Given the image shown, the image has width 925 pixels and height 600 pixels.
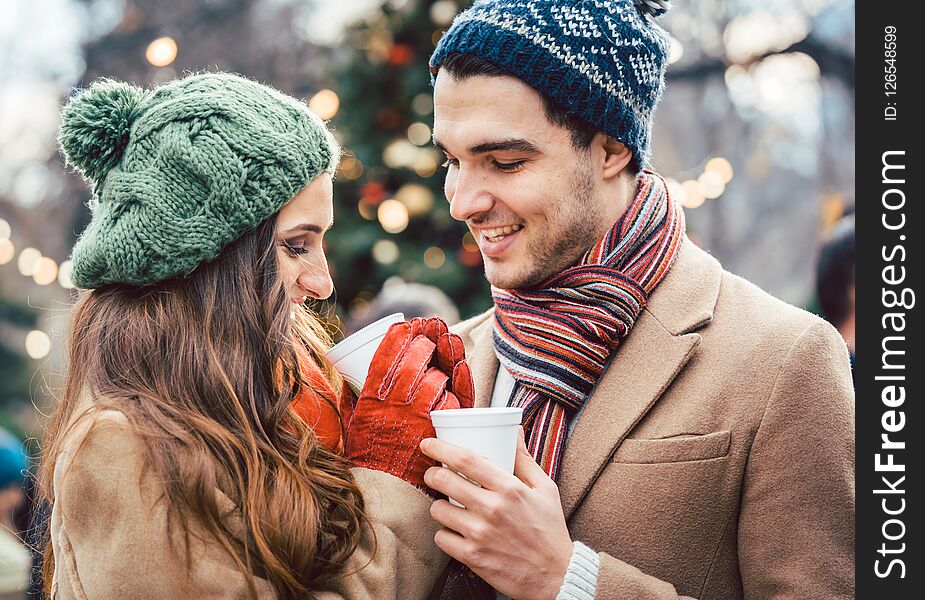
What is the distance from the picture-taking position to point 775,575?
6.33ft

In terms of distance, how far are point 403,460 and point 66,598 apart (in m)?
0.72

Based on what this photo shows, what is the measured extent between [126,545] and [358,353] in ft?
2.04

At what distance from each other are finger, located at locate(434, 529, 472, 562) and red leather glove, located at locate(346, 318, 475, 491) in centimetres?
11

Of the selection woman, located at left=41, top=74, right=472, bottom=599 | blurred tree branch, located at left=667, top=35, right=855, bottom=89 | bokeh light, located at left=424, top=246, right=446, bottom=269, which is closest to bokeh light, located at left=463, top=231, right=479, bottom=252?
bokeh light, located at left=424, top=246, right=446, bottom=269

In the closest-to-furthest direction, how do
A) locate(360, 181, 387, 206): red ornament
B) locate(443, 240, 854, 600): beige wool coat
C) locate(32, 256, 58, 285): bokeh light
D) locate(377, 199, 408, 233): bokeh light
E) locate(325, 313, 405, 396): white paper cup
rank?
locate(443, 240, 854, 600): beige wool coat
locate(325, 313, 405, 396): white paper cup
locate(377, 199, 408, 233): bokeh light
locate(360, 181, 387, 206): red ornament
locate(32, 256, 58, 285): bokeh light

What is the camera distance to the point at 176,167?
1.89 m

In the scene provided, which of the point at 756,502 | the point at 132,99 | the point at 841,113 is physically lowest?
the point at 756,502

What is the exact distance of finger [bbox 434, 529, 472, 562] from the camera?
1.82 meters

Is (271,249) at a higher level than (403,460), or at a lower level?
higher

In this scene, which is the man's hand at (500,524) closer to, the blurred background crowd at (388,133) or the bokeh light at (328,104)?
the blurred background crowd at (388,133)

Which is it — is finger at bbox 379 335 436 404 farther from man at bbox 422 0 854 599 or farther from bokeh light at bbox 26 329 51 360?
bokeh light at bbox 26 329 51 360

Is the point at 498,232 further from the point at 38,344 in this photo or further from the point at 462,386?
the point at 38,344
